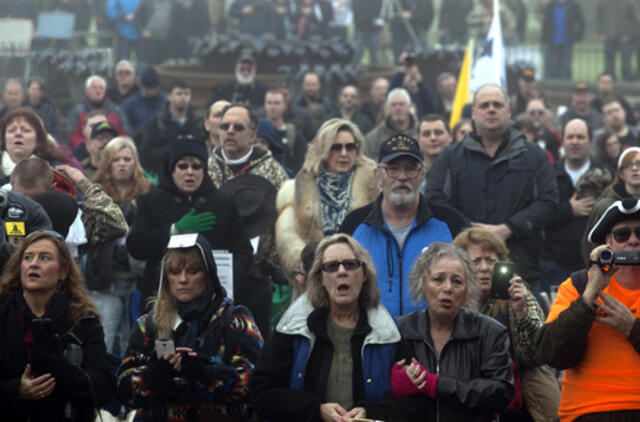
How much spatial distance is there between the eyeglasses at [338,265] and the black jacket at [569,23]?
19.8m

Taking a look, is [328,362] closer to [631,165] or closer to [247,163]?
[247,163]

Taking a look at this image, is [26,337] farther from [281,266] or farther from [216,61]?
[216,61]

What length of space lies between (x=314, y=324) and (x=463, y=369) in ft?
2.62

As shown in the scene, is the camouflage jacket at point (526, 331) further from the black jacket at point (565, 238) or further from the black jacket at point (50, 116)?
the black jacket at point (50, 116)

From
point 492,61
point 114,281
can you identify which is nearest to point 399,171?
point 114,281

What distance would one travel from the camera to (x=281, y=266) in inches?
351

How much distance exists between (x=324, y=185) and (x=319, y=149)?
0.28 metres

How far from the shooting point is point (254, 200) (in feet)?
30.0

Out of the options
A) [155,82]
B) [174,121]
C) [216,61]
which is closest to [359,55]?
[216,61]

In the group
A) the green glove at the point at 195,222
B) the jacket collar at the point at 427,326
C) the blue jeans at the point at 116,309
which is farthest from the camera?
the blue jeans at the point at 116,309

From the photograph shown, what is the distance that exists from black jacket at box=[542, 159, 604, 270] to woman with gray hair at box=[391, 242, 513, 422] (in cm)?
385

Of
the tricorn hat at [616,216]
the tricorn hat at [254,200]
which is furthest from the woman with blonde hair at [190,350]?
the tricorn hat at [254,200]

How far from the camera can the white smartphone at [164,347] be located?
623 cm

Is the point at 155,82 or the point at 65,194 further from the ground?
the point at 155,82
